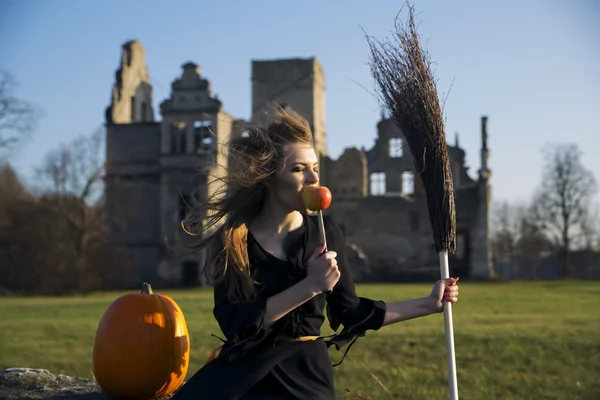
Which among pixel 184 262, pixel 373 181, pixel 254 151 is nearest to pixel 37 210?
pixel 184 262

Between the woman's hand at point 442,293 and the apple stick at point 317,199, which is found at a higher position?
the apple stick at point 317,199

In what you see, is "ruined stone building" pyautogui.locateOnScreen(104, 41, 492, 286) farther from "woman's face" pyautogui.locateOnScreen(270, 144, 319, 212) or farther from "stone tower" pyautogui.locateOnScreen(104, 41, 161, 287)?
"woman's face" pyautogui.locateOnScreen(270, 144, 319, 212)

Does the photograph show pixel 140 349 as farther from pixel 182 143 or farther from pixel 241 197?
pixel 182 143

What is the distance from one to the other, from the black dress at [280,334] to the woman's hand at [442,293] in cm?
25

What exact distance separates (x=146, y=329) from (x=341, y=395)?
9.31ft

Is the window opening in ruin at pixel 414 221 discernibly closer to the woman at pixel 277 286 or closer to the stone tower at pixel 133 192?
the stone tower at pixel 133 192

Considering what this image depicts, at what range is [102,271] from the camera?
108 feet

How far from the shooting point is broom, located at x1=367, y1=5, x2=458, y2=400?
3127 mm

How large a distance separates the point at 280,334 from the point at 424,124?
1241 millimetres

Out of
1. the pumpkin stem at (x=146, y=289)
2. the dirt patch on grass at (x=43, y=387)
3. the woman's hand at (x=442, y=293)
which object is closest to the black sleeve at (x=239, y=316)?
the woman's hand at (x=442, y=293)

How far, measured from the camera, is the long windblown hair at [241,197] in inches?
117

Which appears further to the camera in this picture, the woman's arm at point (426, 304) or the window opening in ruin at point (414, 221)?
the window opening in ruin at point (414, 221)

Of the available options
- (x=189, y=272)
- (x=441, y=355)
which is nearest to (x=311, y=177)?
(x=441, y=355)

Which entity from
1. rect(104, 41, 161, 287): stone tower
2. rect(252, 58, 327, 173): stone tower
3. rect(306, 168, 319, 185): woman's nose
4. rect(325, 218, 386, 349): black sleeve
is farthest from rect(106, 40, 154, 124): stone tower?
rect(325, 218, 386, 349): black sleeve
